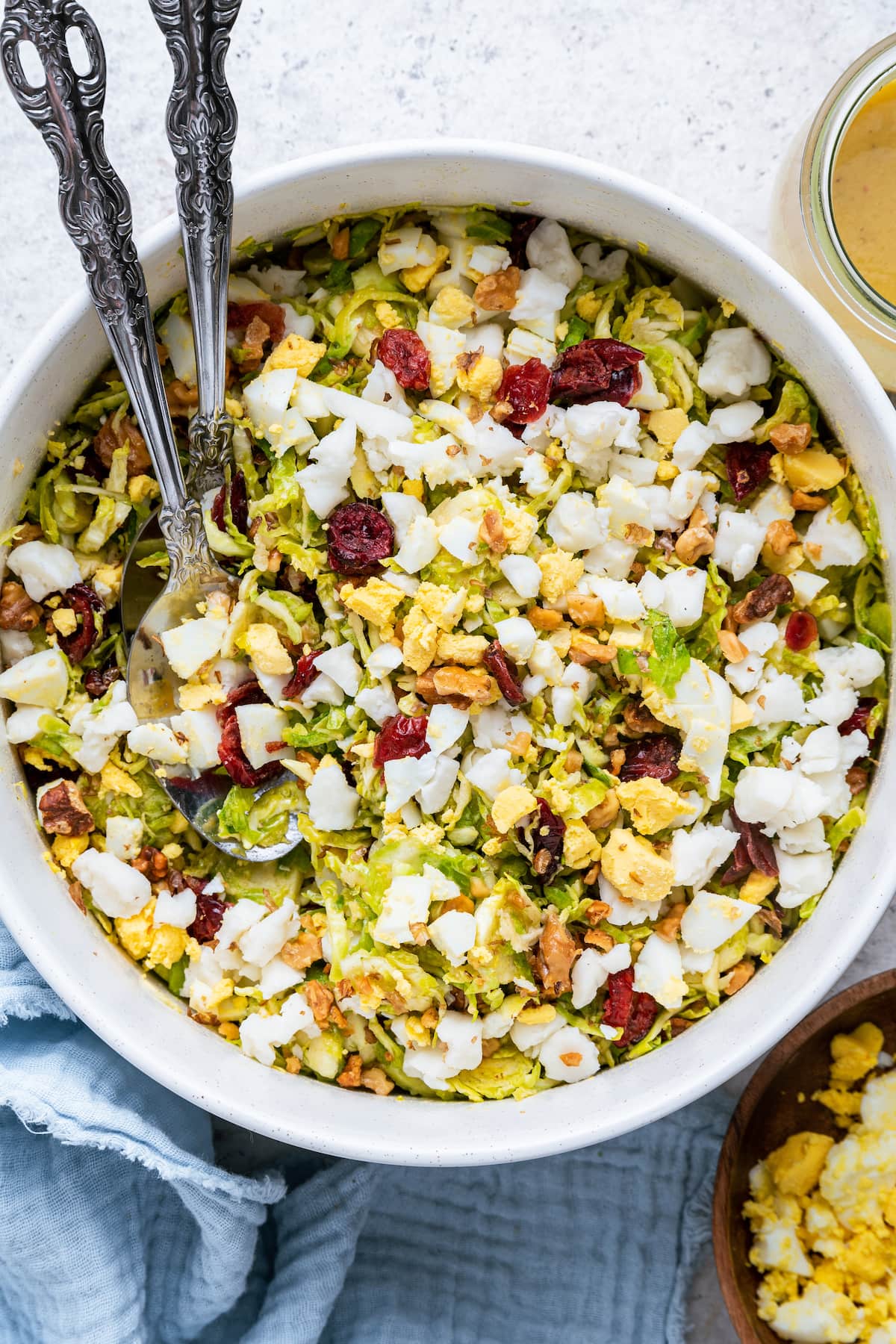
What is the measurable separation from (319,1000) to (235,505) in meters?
0.75

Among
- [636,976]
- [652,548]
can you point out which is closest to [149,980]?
[636,976]

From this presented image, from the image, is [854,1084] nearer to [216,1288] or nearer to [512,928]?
[512,928]

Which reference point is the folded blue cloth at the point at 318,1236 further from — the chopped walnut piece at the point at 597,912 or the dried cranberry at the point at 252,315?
the dried cranberry at the point at 252,315

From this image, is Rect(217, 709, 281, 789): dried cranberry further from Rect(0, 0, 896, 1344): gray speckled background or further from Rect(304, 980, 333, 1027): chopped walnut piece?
Rect(0, 0, 896, 1344): gray speckled background

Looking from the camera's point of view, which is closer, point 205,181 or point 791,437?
point 205,181

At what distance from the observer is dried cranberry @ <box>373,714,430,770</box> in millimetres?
1710

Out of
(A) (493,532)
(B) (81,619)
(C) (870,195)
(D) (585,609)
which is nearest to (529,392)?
(A) (493,532)

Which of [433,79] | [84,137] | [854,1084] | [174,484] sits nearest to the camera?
[84,137]

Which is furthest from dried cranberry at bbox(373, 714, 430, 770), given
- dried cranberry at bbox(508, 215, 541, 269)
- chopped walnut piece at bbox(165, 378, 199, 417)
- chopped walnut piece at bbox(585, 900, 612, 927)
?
dried cranberry at bbox(508, 215, 541, 269)

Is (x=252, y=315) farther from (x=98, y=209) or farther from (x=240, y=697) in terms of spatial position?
(x=240, y=697)

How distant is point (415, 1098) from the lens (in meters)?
Result: 1.80

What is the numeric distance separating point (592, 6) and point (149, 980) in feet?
5.59

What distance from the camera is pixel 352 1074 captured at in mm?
1775

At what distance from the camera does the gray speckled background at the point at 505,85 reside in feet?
6.30
